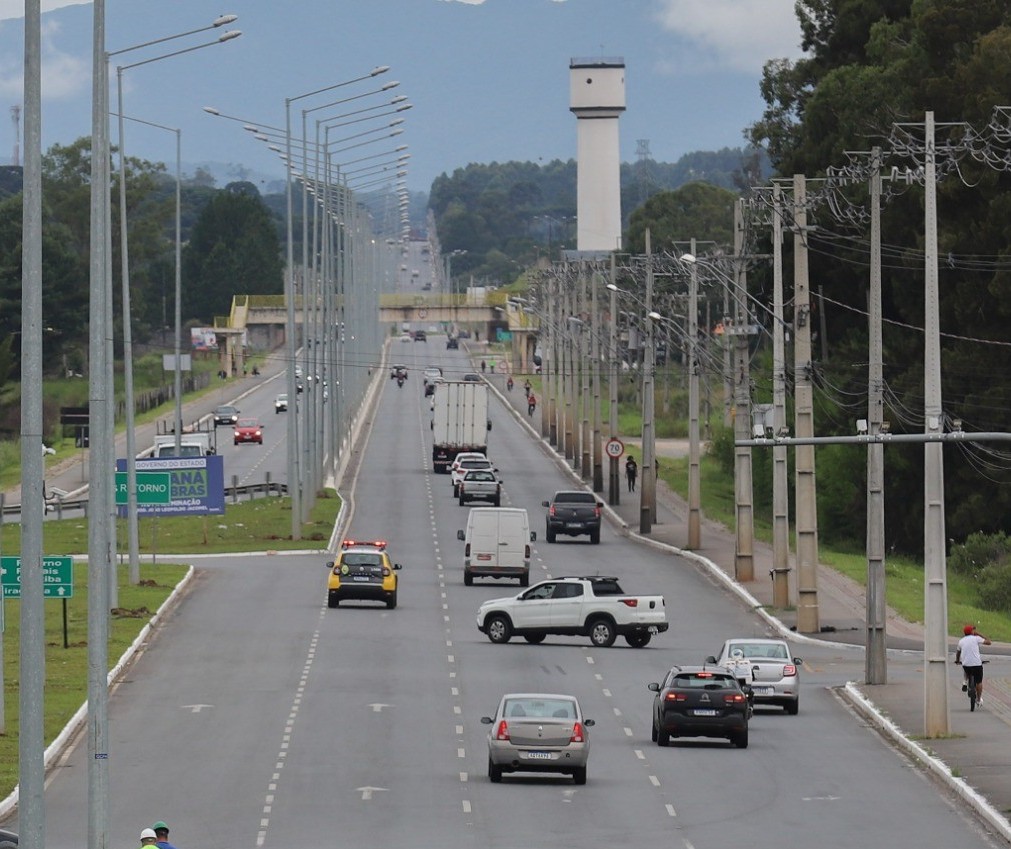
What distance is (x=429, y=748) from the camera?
3562cm

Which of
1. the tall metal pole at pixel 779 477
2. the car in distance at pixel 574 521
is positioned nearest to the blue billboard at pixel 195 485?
the car in distance at pixel 574 521

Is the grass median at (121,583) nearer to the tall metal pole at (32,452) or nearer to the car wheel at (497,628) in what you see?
the car wheel at (497,628)

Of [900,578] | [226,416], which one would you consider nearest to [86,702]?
[900,578]

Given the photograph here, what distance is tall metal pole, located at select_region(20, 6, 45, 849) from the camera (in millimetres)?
18000

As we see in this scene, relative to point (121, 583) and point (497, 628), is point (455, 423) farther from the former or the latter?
point (497, 628)

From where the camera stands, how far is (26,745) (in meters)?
18.3

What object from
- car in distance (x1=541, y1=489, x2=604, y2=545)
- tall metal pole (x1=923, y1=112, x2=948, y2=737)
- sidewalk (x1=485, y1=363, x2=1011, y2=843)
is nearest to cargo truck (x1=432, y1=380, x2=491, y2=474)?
sidewalk (x1=485, y1=363, x2=1011, y2=843)

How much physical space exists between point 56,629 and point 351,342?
265 feet

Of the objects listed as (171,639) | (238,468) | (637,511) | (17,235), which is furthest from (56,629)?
(17,235)

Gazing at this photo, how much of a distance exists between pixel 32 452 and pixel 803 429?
36.7 meters

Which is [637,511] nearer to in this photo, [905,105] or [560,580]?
[905,105]

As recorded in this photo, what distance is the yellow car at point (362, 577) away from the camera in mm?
57375

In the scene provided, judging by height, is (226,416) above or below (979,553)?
above

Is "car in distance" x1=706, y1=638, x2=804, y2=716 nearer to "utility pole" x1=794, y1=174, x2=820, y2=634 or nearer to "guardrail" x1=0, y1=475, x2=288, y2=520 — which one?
"utility pole" x1=794, y1=174, x2=820, y2=634
